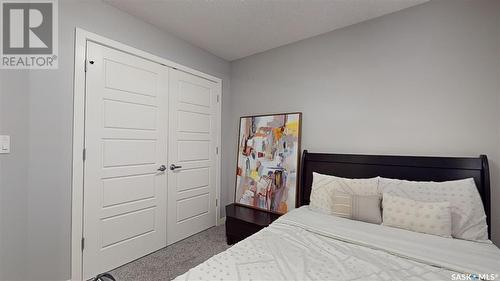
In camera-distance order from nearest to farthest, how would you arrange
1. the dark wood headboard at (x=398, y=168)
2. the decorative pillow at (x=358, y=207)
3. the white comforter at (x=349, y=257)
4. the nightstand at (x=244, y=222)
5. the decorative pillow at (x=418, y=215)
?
the white comforter at (x=349, y=257) < the decorative pillow at (x=418, y=215) < the dark wood headboard at (x=398, y=168) < the decorative pillow at (x=358, y=207) < the nightstand at (x=244, y=222)

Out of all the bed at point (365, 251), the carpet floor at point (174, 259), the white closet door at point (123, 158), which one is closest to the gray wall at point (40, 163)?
the white closet door at point (123, 158)

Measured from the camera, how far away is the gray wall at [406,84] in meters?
1.76

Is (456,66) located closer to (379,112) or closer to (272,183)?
(379,112)

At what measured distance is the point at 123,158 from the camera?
2215 millimetres

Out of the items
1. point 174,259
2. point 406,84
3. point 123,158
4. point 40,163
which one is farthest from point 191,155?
point 406,84

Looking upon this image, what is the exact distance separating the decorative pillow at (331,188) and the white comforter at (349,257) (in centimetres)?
36

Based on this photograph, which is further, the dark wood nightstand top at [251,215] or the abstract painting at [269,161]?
the abstract painting at [269,161]

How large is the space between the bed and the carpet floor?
1.11 meters

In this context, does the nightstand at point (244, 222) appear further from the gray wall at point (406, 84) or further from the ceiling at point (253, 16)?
the ceiling at point (253, 16)

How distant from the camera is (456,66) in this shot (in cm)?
186

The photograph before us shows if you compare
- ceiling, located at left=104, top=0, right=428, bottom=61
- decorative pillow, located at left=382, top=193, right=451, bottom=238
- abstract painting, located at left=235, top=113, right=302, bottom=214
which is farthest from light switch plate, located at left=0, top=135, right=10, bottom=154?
decorative pillow, located at left=382, top=193, right=451, bottom=238

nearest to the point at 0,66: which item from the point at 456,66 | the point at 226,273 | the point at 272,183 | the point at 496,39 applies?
the point at 226,273

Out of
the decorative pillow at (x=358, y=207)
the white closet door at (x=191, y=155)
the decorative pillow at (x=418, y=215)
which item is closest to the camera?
the decorative pillow at (x=418, y=215)

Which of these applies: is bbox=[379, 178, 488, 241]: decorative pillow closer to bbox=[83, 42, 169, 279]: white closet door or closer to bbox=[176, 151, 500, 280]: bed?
bbox=[176, 151, 500, 280]: bed
